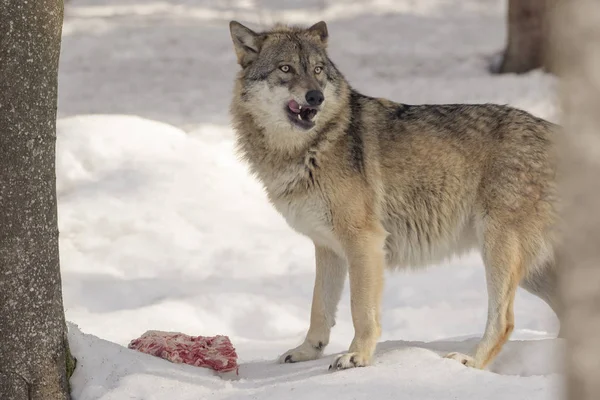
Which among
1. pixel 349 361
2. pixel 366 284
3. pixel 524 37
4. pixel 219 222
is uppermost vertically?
pixel 524 37

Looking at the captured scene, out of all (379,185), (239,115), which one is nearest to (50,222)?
(239,115)

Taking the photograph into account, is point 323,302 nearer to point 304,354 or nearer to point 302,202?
point 304,354

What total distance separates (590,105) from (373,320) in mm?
3782

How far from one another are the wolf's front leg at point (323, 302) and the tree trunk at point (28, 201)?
1689 millimetres

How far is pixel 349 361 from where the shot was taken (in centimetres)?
481

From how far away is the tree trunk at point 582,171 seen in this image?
4.17 ft

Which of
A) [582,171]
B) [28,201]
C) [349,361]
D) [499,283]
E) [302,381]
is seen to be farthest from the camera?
[499,283]

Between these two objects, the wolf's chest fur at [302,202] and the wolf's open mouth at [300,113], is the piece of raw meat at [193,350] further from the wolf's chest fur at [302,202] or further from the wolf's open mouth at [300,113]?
the wolf's open mouth at [300,113]

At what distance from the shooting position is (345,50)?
1458 centimetres

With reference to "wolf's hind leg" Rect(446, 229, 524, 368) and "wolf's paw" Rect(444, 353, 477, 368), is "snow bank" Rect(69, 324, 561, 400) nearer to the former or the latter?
"wolf's paw" Rect(444, 353, 477, 368)

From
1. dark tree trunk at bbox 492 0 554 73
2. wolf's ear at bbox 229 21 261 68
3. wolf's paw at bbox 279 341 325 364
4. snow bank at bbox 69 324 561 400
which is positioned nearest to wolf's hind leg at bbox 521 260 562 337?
snow bank at bbox 69 324 561 400

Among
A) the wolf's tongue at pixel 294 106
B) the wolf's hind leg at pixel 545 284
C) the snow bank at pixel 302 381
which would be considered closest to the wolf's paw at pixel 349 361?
the snow bank at pixel 302 381

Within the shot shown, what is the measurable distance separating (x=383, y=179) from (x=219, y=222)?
150 inches

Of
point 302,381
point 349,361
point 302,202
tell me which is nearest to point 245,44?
point 302,202
